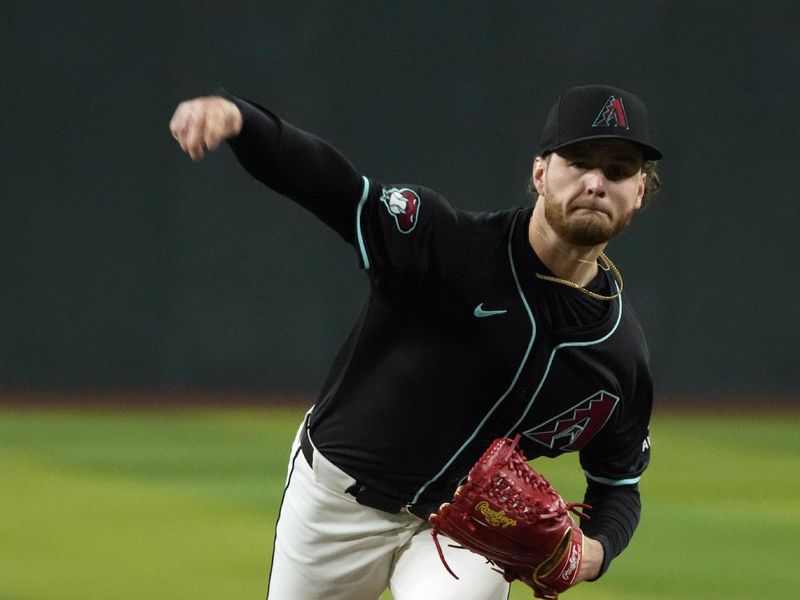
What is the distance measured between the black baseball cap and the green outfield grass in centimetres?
295

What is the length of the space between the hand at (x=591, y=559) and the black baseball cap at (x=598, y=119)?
106 centimetres

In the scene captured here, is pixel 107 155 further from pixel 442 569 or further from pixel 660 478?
pixel 442 569

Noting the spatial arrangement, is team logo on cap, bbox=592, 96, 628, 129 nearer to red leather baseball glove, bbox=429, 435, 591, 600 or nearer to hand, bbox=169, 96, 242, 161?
red leather baseball glove, bbox=429, 435, 591, 600

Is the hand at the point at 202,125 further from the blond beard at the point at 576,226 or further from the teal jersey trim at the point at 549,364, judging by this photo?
the teal jersey trim at the point at 549,364

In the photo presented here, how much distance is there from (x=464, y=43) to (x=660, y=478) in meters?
4.69

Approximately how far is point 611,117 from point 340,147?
829 centimetres

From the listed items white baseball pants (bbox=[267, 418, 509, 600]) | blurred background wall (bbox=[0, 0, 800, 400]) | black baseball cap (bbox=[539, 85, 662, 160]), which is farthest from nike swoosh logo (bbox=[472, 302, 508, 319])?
blurred background wall (bbox=[0, 0, 800, 400])

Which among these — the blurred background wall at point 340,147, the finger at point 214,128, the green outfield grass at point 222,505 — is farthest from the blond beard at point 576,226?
the blurred background wall at point 340,147

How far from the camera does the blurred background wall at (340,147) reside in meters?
11.2

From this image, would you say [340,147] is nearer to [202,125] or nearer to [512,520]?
[512,520]

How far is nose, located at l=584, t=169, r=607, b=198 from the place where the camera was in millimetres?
3340

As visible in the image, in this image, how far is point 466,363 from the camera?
11.1 feet

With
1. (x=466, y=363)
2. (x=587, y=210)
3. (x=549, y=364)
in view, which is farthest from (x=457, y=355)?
(x=587, y=210)

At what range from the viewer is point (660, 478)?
8.63m
